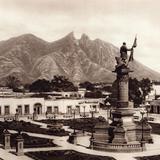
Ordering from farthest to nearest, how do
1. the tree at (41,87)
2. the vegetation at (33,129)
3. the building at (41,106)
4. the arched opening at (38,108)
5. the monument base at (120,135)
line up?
the tree at (41,87) < the arched opening at (38,108) < the building at (41,106) < the vegetation at (33,129) < the monument base at (120,135)

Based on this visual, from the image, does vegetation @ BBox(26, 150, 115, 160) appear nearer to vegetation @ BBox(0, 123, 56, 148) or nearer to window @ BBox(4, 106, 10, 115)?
vegetation @ BBox(0, 123, 56, 148)

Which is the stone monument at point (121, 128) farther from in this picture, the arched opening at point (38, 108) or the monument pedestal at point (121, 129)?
the arched opening at point (38, 108)

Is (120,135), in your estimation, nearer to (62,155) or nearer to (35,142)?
(62,155)

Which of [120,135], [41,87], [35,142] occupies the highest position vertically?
[41,87]

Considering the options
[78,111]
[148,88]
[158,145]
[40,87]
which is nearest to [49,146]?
[158,145]

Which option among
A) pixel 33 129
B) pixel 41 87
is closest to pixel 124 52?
pixel 33 129

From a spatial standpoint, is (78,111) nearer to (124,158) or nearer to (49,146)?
(49,146)

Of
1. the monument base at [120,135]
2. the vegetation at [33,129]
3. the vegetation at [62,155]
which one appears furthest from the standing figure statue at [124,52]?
the vegetation at [33,129]

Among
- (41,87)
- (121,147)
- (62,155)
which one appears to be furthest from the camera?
(41,87)
